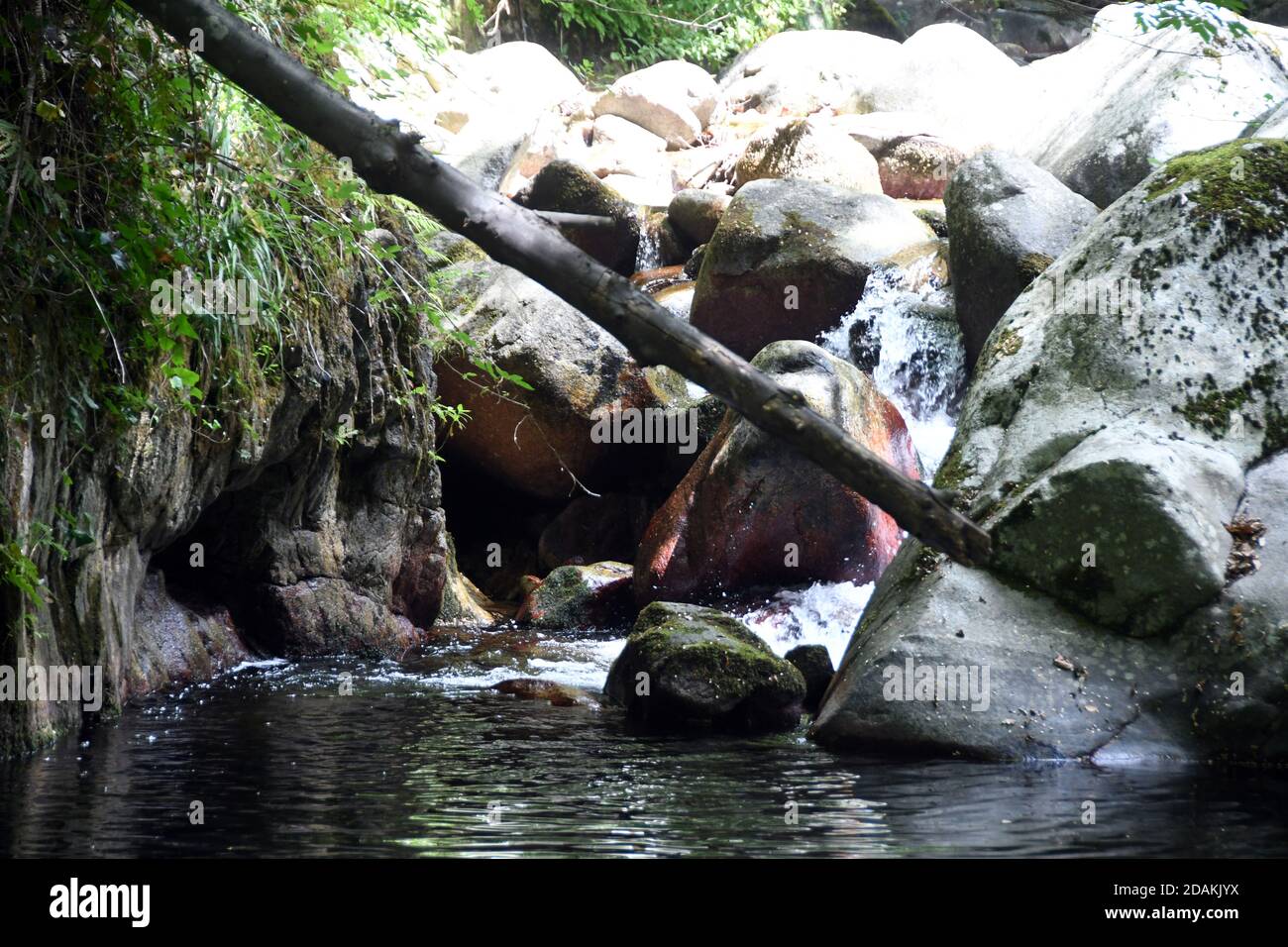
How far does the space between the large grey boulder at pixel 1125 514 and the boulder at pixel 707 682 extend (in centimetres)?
38

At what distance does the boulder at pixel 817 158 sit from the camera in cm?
1555

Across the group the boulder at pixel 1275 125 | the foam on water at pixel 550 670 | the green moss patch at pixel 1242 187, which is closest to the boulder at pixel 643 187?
the foam on water at pixel 550 670

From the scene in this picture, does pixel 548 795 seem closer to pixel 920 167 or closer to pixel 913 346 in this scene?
pixel 913 346

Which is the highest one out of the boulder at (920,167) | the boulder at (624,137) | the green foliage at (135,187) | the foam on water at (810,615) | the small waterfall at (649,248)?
the boulder at (624,137)

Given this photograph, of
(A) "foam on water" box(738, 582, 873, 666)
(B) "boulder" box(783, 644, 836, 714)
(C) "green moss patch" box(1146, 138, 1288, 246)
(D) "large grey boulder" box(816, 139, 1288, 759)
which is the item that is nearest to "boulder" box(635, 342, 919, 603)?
(A) "foam on water" box(738, 582, 873, 666)

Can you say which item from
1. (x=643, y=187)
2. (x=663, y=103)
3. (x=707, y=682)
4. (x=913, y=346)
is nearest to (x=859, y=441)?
(x=707, y=682)

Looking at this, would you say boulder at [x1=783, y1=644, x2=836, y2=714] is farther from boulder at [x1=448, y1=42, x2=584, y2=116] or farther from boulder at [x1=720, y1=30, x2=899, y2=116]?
boulder at [x1=720, y1=30, x2=899, y2=116]

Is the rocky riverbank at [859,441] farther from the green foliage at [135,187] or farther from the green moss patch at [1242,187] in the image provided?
the green foliage at [135,187]

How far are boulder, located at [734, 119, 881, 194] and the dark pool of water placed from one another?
11.1 m

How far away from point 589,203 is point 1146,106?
6178 millimetres

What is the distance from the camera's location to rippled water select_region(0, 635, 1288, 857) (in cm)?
350

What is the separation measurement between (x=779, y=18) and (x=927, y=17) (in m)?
4.93

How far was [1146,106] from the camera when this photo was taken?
40.6 ft

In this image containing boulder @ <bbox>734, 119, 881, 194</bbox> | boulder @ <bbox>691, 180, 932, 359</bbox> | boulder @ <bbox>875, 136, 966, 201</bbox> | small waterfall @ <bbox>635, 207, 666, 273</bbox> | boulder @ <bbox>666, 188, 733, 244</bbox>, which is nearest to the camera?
boulder @ <bbox>691, 180, 932, 359</bbox>
